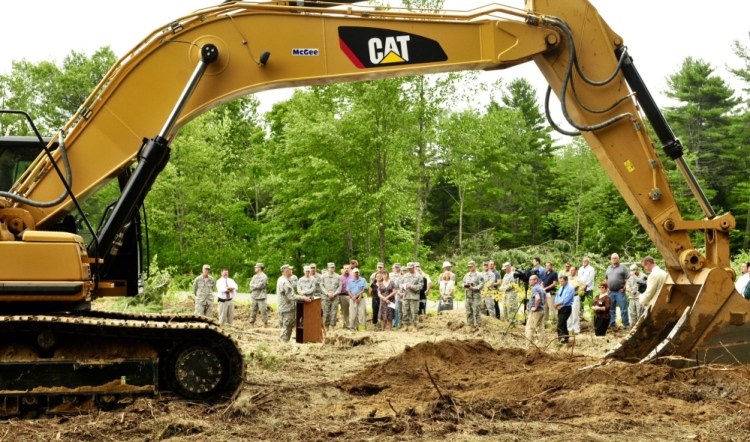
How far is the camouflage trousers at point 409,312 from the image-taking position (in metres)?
20.0

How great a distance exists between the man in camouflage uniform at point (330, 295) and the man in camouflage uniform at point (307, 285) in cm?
98

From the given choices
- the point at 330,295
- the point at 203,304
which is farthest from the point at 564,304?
the point at 203,304

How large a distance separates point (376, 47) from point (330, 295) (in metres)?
11.3

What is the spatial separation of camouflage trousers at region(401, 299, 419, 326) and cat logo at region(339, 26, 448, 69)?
11765mm

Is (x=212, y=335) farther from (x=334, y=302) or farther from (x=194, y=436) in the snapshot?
(x=334, y=302)

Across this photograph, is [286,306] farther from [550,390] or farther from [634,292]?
[550,390]

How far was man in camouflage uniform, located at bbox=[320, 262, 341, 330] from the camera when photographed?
19578 mm

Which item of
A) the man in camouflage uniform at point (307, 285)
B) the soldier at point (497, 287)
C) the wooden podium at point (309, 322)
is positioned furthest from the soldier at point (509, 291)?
the wooden podium at point (309, 322)

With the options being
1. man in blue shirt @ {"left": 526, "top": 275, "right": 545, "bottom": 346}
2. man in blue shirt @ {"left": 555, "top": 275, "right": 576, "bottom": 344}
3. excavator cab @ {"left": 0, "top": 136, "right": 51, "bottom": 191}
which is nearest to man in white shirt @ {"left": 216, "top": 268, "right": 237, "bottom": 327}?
man in blue shirt @ {"left": 526, "top": 275, "right": 545, "bottom": 346}

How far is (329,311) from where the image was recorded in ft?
64.9

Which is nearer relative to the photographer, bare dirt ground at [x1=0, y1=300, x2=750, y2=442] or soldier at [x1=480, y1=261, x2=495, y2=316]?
bare dirt ground at [x1=0, y1=300, x2=750, y2=442]

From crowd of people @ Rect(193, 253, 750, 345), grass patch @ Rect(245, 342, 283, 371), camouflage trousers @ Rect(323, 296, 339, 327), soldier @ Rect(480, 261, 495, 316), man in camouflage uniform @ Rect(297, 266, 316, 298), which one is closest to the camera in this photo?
grass patch @ Rect(245, 342, 283, 371)

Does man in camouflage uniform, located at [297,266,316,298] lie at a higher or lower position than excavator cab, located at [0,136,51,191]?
lower

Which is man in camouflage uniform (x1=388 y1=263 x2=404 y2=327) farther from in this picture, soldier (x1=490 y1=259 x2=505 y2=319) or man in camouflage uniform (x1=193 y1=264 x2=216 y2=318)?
man in camouflage uniform (x1=193 y1=264 x2=216 y2=318)
